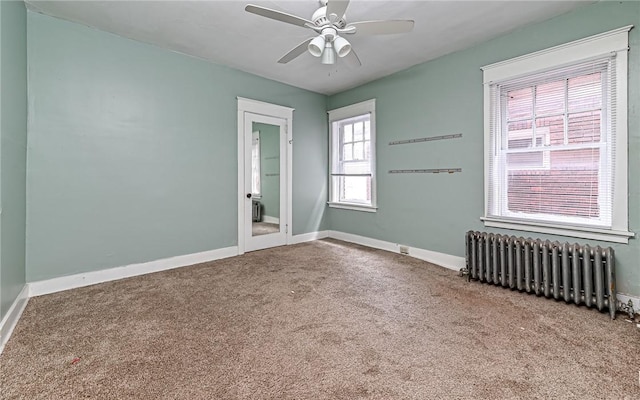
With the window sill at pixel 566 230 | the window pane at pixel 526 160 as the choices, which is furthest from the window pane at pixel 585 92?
the window sill at pixel 566 230

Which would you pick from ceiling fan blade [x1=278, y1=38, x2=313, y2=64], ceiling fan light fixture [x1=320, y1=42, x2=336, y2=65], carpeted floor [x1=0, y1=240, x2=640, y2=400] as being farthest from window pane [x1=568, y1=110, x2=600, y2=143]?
ceiling fan blade [x1=278, y1=38, x2=313, y2=64]

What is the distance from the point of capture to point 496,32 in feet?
10.3

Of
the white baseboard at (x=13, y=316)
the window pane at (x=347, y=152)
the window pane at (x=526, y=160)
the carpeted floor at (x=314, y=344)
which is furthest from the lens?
the window pane at (x=347, y=152)

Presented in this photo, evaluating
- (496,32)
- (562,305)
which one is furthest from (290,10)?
(562,305)

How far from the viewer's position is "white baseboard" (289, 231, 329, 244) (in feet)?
16.8

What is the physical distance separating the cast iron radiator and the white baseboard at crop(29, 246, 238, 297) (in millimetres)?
3276

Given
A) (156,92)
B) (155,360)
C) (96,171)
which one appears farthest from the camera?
(156,92)

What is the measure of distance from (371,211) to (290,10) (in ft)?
10.2

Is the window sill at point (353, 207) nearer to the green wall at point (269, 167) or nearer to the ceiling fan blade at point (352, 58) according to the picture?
the green wall at point (269, 167)

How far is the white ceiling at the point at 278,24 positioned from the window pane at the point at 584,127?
3.29 feet

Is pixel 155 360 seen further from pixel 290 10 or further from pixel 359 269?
pixel 290 10

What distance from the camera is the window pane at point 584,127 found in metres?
2.69

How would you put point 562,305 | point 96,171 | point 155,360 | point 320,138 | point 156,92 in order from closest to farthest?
point 155,360
point 562,305
point 96,171
point 156,92
point 320,138

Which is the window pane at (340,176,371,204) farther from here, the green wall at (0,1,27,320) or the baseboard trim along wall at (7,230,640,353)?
the green wall at (0,1,27,320)
